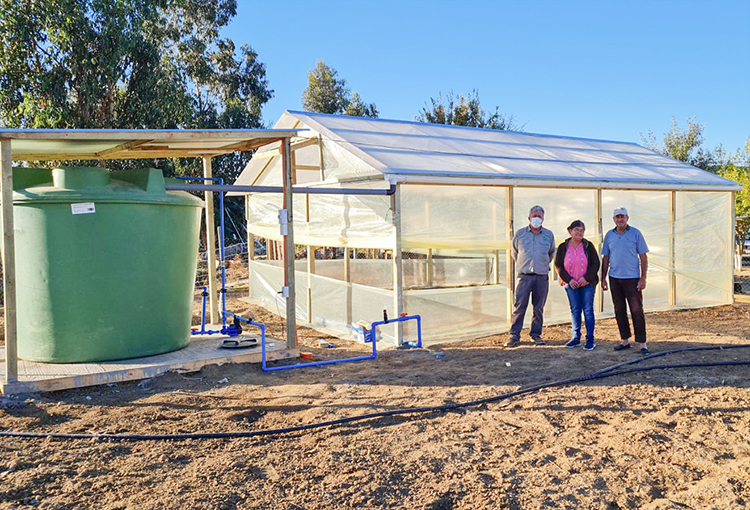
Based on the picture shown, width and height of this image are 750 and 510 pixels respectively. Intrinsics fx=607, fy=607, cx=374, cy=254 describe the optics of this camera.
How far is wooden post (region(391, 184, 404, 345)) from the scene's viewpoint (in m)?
7.46

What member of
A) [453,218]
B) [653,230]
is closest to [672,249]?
[653,230]

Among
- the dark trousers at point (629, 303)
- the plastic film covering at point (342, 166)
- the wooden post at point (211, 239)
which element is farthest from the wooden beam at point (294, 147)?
the dark trousers at point (629, 303)

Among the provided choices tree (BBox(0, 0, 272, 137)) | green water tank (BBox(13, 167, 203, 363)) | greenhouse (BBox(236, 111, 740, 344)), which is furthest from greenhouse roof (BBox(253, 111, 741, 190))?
tree (BBox(0, 0, 272, 137))

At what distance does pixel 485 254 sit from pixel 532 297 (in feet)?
7.93

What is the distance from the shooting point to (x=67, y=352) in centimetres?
607

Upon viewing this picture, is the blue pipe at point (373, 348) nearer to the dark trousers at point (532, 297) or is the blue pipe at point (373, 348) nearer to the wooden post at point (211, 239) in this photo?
the dark trousers at point (532, 297)

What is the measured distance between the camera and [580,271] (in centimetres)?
718

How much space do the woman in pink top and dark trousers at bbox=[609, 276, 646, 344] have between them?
0.27m

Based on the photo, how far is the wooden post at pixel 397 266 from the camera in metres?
7.46

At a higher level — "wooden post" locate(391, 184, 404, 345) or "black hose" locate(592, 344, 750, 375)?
"wooden post" locate(391, 184, 404, 345)

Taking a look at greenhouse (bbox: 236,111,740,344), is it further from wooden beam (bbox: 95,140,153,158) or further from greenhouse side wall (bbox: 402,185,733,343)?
wooden beam (bbox: 95,140,153,158)

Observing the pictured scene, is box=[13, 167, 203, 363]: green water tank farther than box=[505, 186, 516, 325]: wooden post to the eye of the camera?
No

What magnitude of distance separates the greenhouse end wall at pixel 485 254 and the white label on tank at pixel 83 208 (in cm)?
337

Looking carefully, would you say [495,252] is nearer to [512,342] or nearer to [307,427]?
[512,342]
